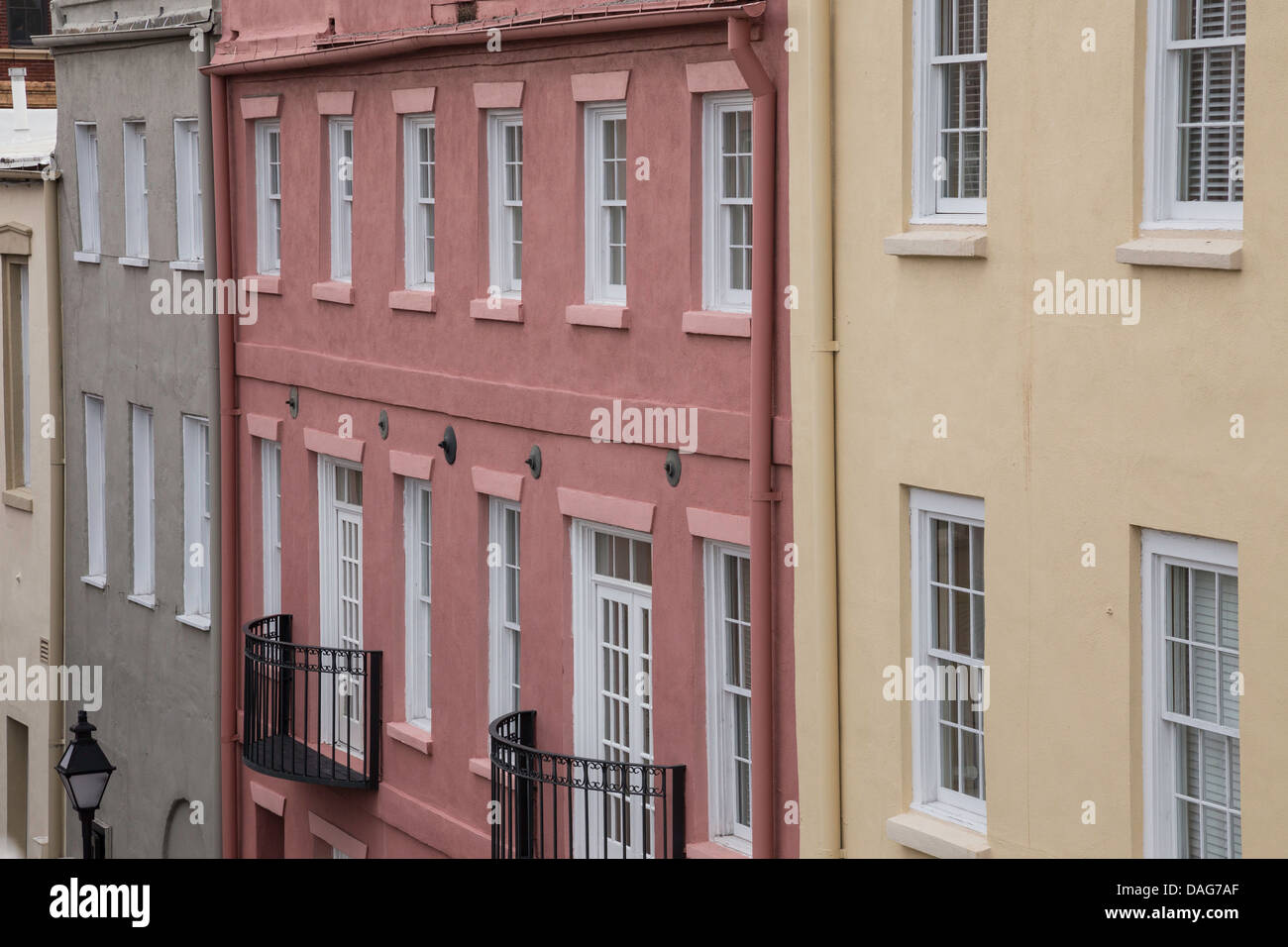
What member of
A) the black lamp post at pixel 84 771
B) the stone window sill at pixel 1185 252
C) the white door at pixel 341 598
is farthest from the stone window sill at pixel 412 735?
the stone window sill at pixel 1185 252

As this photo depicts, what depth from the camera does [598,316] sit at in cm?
1575

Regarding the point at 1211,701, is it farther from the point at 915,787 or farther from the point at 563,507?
the point at 563,507

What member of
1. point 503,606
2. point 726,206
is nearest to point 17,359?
point 503,606

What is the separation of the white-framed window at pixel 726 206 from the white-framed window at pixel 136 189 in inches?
437

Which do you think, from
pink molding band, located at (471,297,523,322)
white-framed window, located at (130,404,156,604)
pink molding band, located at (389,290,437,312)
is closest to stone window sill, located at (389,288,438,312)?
pink molding band, located at (389,290,437,312)

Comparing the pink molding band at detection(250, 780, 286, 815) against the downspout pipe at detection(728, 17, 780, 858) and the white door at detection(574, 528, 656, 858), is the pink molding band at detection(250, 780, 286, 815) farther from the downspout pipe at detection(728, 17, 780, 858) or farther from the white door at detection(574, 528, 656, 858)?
the downspout pipe at detection(728, 17, 780, 858)

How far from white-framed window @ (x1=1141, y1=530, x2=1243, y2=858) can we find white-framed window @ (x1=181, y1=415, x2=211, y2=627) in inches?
551

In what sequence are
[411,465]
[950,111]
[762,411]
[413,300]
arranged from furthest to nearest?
[411,465] < [413,300] < [762,411] < [950,111]

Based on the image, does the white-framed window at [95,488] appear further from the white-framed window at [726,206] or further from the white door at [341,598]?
Result: the white-framed window at [726,206]

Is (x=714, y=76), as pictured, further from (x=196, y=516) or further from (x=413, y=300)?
(x=196, y=516)

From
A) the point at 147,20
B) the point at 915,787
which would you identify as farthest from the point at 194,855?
the point at 915,787

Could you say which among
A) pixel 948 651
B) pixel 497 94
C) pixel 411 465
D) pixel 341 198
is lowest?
pixel 948 651

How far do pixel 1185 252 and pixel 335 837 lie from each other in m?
12.6

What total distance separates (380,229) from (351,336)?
1146mm
